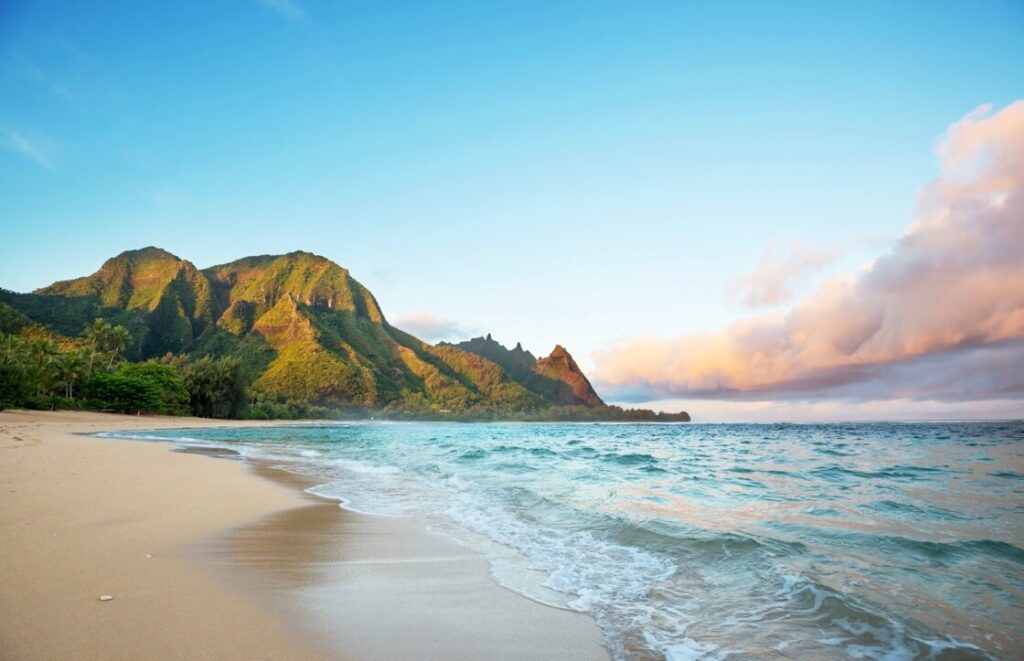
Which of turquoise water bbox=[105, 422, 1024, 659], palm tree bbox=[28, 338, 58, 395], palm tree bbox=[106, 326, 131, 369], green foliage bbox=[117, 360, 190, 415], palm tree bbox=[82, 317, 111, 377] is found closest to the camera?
turquoise water bbox=[105, 422, 1024, 659]

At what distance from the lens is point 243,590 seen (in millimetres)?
4551

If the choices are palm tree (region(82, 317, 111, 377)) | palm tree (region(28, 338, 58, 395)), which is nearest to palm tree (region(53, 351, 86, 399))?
palm tree (region(28, 338, 58, 395))

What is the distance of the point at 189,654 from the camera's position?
313 centimetres

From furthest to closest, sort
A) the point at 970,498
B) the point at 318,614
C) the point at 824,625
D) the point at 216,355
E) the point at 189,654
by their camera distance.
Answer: the point at 216,355 < the point at 970,498 < the point at 824,625 < the point at 318,614 < the point at 189,654

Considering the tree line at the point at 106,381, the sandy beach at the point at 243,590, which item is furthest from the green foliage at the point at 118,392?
the sandy beach at the point at 243,590

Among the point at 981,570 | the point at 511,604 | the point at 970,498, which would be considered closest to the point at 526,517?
the point at 511,604

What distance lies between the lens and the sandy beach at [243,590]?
339 centimetres

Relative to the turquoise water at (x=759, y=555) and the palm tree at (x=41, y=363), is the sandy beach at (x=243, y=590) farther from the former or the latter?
the palm tree at (x=41, y=363)

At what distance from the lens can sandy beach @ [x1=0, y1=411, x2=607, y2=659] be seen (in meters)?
3.39

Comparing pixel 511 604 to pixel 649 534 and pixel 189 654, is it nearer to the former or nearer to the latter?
pixel 189 654

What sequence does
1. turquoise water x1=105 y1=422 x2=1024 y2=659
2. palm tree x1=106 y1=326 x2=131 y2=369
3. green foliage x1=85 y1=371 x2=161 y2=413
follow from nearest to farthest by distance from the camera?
1. turquoise water x1=105 y1=422 x2=1024 y2=659
2. green foliage x1=85 y1=371 x2=161 y2=413
3. palm tree x1=106 y1=326 x2=131 y2=369

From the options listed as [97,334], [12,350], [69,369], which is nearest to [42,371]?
[12,350]

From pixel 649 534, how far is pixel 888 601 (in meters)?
3.21

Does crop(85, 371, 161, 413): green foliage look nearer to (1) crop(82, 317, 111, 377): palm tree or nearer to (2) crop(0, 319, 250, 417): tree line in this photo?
(2) crop(0, 319, 250, 417): tree line
